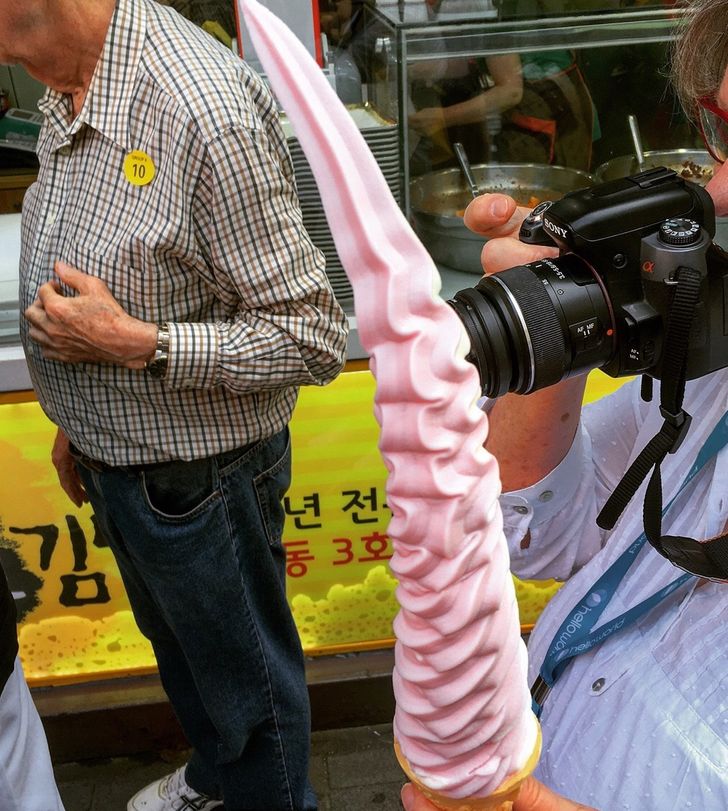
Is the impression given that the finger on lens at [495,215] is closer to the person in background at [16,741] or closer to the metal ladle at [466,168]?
the person in background at [16,741]

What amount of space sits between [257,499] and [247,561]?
0.13 metres

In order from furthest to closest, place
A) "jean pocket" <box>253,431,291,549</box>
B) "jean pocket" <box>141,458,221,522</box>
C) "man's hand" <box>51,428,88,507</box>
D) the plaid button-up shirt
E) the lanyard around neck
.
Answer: "man's hand" <box>51,428,88,507</box>
"jean pocket" <box>253,431,291,549</box>
"jean pocket" <box>141,458,221,522</box>
the plaid button-up shirt
the lanyard around neck

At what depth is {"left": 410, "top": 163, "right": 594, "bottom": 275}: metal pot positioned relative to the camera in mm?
2102

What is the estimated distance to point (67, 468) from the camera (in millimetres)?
1807

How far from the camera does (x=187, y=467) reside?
1.53 m

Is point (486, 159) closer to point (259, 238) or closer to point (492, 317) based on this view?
point (259, 238)

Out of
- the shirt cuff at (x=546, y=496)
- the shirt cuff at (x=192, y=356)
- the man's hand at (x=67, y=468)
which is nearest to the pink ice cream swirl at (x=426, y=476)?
the shirt cuff at (x=546, y=496)

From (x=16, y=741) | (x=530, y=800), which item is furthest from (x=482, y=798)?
(x=16, y=741)

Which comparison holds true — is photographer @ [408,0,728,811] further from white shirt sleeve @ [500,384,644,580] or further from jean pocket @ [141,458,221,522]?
jean pocket @ [141,458,221,522]

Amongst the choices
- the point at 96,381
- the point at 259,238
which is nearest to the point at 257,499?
the point at 96,381

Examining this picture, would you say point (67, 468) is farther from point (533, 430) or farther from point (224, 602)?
point (533, 430)

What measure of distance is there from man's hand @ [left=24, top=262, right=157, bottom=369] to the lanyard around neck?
76 centimetres

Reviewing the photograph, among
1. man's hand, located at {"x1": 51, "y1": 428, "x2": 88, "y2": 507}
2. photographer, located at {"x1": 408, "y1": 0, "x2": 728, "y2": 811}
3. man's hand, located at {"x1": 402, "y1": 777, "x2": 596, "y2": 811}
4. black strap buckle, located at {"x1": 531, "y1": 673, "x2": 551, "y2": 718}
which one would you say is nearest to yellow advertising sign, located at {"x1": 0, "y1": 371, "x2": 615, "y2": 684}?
man's hand, located at {"x1": 51, "y1": 428, "x2": 88, "y2": 507}

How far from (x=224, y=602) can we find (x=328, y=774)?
0.93m
